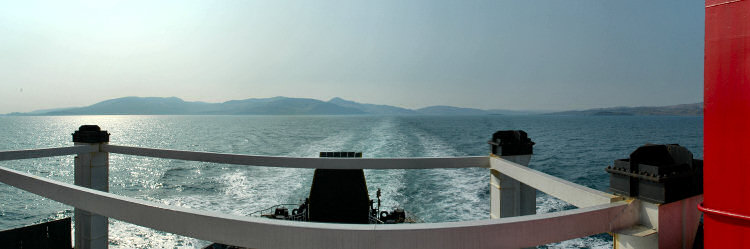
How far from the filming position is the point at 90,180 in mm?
8023

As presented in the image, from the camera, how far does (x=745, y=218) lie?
2426 millimetres

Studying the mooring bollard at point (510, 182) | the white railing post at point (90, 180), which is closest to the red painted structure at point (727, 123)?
the mooring bollard at point (510, 182)

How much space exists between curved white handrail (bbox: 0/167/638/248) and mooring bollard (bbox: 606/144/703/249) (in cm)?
15

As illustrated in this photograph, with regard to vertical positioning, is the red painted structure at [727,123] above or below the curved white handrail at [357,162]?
above

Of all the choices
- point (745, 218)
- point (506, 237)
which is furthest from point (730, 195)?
point (506, 237)

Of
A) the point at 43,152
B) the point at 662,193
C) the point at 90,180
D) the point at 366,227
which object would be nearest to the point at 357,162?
the point at 366,227

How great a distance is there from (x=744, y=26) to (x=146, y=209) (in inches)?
185

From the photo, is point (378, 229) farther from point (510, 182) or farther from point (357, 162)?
point (510, 182)

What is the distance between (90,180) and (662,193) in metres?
10.4

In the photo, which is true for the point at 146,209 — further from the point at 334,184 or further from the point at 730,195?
the point at 334,184

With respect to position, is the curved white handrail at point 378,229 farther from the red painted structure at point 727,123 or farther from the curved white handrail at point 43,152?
the curved white handrail at point 43,152

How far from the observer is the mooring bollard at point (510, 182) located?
237 inches

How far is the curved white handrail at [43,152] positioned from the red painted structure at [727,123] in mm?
10447

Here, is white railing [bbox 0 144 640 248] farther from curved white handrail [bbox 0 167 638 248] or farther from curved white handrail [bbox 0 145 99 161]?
curved white handrail [bbox 0 145 99 161]
